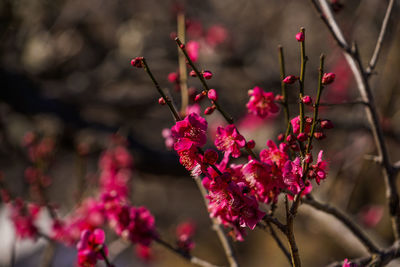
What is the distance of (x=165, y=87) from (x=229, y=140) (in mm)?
2465

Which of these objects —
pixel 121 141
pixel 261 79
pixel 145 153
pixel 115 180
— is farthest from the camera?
pixel 261 79

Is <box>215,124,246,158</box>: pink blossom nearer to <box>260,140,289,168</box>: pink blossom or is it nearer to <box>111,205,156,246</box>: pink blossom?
<box>260,140,289,168</box>: pink blossom

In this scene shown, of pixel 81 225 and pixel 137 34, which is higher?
pixel 137 34

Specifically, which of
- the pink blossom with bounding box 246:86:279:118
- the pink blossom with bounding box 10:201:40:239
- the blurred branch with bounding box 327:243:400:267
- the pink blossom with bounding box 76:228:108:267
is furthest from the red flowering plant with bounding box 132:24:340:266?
the pink blossom with bounding box 10:201:40:239

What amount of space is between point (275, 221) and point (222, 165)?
0.65 feet

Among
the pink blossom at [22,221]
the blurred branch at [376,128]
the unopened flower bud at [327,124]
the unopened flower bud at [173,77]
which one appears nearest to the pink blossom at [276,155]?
the unopened flower bud at [327,124]

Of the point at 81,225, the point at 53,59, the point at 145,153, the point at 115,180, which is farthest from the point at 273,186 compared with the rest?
the point at 53,59

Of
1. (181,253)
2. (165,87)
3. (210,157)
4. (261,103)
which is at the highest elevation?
(165,87)

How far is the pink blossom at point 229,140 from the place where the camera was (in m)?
0.92

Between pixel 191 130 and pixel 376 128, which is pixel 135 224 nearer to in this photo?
pixel 191 130

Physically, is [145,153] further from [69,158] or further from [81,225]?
[69,158]

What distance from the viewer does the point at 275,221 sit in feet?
3.03

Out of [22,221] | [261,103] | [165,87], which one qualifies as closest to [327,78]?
[261,103]

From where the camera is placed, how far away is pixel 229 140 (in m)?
0.94
